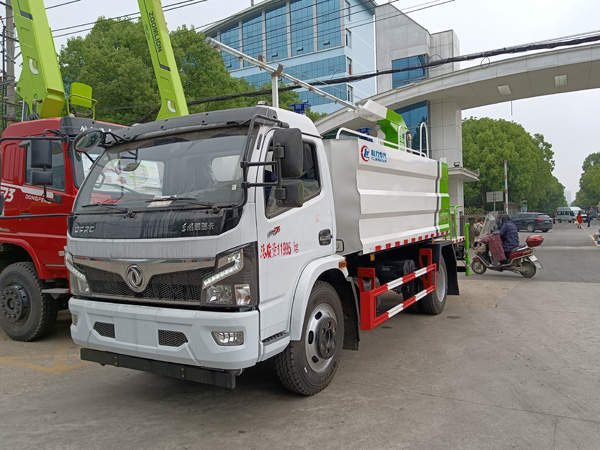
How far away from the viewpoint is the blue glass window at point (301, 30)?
162 ft

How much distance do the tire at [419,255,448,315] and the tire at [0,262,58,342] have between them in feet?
17.3

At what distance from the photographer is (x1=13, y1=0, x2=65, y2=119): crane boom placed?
721cm

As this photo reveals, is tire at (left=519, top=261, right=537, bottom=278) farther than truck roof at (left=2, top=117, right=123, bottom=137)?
Yes

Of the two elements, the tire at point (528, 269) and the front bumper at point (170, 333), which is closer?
the front bumper at point (170, 333)

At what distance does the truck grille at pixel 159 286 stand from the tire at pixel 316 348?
0.97 metres

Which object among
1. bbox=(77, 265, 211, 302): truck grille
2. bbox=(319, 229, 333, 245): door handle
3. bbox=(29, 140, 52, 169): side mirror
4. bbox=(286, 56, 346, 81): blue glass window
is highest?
bbox=(286, 56, 346, 81): blue glass window

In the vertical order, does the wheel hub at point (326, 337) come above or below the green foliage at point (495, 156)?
below

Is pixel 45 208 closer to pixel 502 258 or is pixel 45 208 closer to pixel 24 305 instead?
pixel 24 305

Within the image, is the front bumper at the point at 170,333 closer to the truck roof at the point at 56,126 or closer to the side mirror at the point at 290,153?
the side mirror at the point at 290,153

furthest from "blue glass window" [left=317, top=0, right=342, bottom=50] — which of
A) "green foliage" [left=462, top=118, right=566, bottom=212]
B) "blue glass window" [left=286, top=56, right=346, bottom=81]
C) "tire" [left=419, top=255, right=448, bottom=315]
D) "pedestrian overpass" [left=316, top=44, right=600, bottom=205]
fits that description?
"tire" [left=419, top=255, right=448, bottom=315]

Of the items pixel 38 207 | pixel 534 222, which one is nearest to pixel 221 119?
pixel 38 207

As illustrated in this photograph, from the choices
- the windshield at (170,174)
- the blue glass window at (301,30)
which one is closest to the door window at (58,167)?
the windshield at (170,174)

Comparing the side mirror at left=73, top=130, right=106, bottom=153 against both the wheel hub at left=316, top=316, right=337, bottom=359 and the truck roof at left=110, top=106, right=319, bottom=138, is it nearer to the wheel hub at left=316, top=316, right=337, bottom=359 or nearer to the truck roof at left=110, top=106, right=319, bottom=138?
the truck roof at left=110, top=106, right=319, bottom=138

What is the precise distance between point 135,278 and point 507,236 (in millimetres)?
10196
